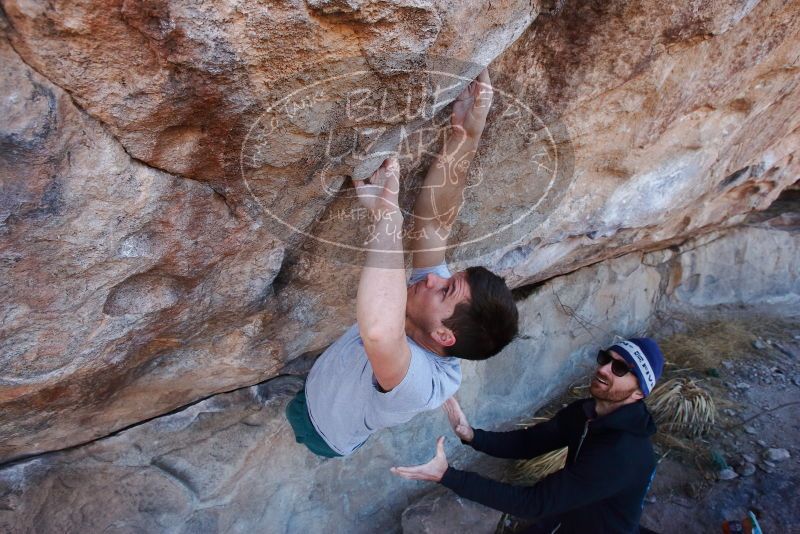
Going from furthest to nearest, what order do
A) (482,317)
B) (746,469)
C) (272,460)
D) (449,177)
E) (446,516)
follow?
(746,469) < (446,516) < (272,460) < (449,177) < (482,317)

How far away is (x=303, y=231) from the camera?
1.38m

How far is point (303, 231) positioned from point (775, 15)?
1442 mm

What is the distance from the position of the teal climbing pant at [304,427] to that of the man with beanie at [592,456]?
0.28 m

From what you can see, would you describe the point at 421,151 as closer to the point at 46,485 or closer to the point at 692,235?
the point at 46,485

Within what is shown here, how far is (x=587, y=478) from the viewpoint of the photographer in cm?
194

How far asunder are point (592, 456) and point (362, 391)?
3.17 feet

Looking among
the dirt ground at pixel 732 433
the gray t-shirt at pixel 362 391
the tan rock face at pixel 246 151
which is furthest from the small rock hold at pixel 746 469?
the gray t-shirt at pixel 362 391

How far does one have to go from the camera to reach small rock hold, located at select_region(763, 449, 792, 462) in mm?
3143

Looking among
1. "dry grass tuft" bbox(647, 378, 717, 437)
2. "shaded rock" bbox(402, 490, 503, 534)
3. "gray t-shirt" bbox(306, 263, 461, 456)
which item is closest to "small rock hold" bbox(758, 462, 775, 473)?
"dry grass tuft" bbox(647, 378, 717, 437)

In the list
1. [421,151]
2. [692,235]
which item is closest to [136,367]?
[421,151]

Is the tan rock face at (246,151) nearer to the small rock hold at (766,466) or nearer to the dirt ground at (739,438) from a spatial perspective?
the dirt ground at (739,438)

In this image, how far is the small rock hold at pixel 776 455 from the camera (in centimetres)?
314

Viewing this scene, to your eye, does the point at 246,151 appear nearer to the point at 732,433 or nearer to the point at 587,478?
the point at 587,478

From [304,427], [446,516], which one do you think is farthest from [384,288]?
[446,516]
